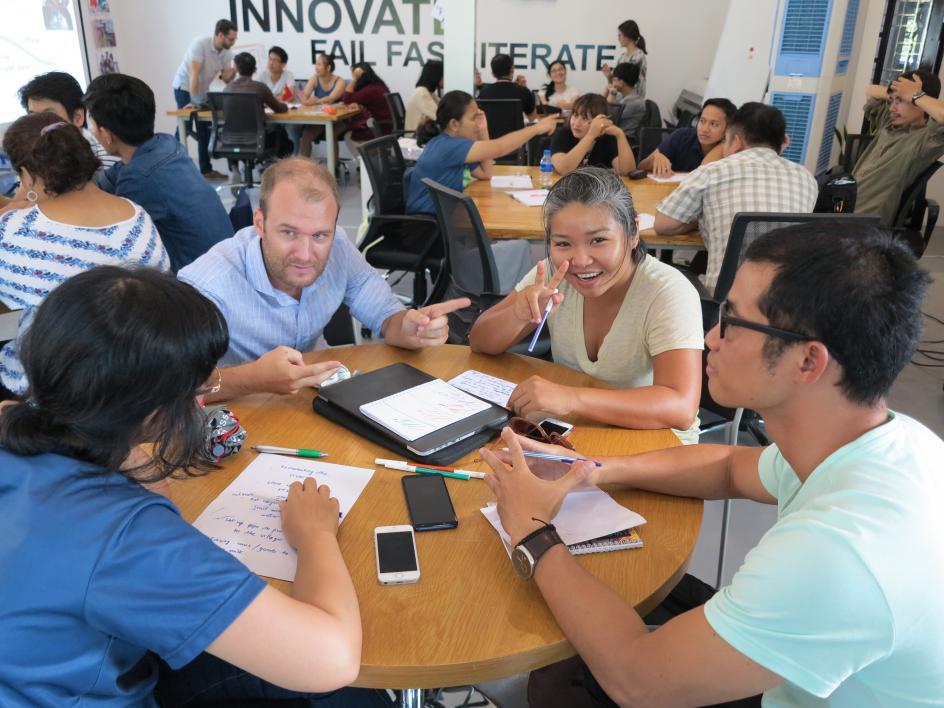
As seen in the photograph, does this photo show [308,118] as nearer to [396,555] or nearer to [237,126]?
[237,126]

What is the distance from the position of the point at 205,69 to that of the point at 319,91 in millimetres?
1286

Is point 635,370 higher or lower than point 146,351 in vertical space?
lower

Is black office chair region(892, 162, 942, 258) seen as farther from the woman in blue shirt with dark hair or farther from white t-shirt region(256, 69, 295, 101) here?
white t-shirt region(256, 69, 295, 101)

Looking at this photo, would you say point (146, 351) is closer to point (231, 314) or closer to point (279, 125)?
point (231, 314)

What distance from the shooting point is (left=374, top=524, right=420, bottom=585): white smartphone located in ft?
3.57

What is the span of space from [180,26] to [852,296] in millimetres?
10189

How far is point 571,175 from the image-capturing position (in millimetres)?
1802

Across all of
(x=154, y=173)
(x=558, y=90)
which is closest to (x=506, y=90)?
(x=558, y=90)

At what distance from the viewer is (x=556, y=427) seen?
4.97 ft

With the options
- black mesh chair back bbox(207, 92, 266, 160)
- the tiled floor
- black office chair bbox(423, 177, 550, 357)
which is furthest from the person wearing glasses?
black mesh chair back bbox(207, 92, 266, 160)

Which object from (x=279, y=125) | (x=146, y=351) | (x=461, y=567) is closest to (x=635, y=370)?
(x=461, y=567)

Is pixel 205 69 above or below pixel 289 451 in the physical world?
A: above

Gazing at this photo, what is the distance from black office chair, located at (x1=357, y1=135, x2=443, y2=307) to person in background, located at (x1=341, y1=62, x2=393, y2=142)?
424cm

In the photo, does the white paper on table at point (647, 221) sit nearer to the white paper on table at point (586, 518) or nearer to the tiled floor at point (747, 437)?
the tiled floor at point (747, 437)
